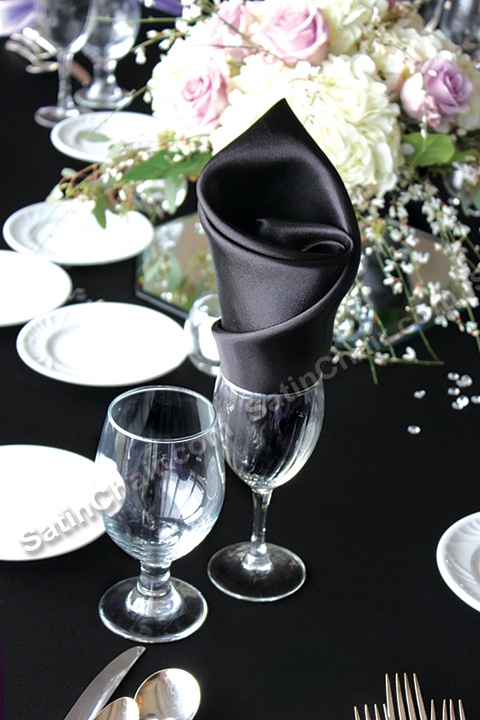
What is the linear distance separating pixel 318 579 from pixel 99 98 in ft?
4.75

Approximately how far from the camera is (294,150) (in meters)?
0.81

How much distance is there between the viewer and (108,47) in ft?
6.61

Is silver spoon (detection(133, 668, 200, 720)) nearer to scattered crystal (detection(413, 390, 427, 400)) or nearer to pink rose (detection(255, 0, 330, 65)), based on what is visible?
scattered crystal (detection(413, 390, 427, 400))

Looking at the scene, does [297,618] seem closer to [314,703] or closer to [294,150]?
[314,703]

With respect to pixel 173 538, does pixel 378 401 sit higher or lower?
lower

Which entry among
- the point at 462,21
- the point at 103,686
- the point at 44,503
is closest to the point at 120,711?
the point at 103,686

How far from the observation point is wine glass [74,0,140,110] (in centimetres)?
199

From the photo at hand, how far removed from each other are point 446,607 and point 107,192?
69cm

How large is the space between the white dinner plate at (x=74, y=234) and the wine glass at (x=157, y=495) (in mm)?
599

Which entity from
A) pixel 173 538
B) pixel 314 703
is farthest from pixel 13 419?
pixel 314 703

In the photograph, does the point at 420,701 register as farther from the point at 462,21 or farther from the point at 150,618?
the point at 462,21

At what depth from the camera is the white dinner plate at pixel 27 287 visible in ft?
3.99

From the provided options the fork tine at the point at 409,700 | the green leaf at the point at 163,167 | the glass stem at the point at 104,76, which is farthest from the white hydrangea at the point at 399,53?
the glass stem at the point at 104,76

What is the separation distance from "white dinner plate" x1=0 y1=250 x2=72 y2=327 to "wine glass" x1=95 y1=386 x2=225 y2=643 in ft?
1.50
